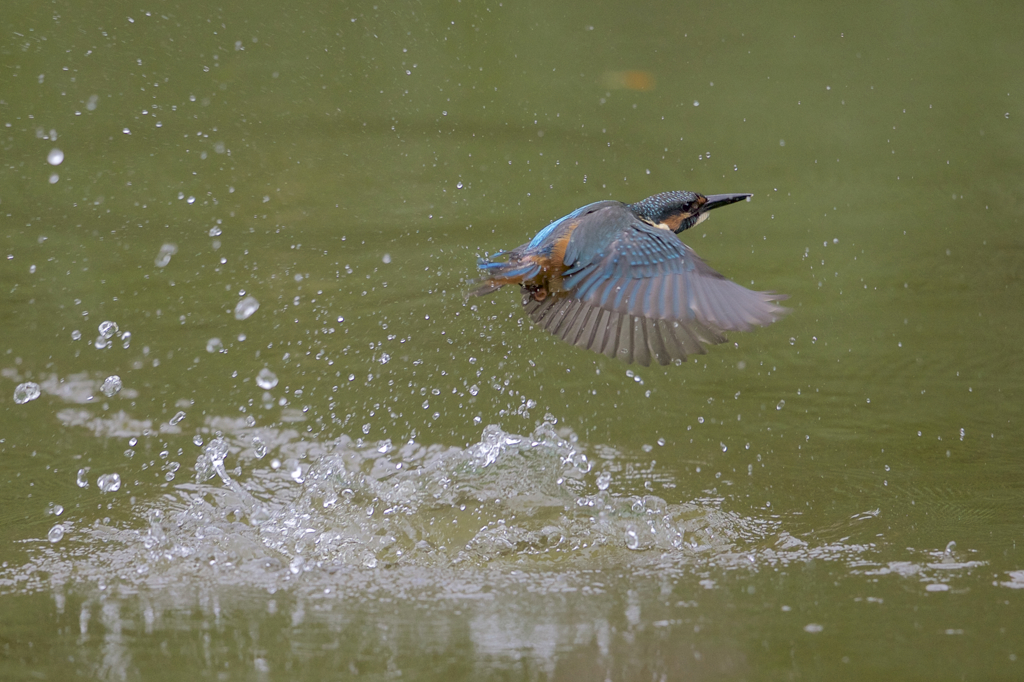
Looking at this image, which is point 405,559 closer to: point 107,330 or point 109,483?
point 109,483

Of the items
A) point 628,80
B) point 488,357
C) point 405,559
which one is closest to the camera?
point 405,559

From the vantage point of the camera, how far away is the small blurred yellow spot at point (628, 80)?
17.5 feet

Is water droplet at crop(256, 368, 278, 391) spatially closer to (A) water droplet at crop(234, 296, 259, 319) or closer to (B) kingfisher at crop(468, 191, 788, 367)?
(A) water droplet at crop(234, 296, 259, 319)

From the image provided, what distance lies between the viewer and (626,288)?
2881 millimetres

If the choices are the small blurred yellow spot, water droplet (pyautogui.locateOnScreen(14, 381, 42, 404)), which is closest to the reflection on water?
water droplet (pyautogui.locateOnScreen(14, 381, 42, 404))

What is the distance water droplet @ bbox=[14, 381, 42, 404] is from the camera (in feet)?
12.1

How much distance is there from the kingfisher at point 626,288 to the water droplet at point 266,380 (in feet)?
3.43

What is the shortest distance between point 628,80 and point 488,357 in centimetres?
205

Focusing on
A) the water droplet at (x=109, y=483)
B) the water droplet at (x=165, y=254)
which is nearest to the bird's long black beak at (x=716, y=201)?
the water droplet at (x=109, y=483)

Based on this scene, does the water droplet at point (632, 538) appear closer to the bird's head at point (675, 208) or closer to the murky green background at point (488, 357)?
the murky green background at point (488, 357)

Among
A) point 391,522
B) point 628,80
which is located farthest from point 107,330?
point 628,80

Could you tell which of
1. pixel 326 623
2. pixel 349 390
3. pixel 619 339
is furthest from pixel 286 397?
pixel 326 623

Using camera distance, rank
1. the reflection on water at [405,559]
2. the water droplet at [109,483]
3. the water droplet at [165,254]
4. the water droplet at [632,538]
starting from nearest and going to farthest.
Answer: the reflection on water at [405,559] < the water droplet at [632,538] < the water droplet at [109,483] < the water droplet at [165,254]

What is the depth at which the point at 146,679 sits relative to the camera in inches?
82.7
